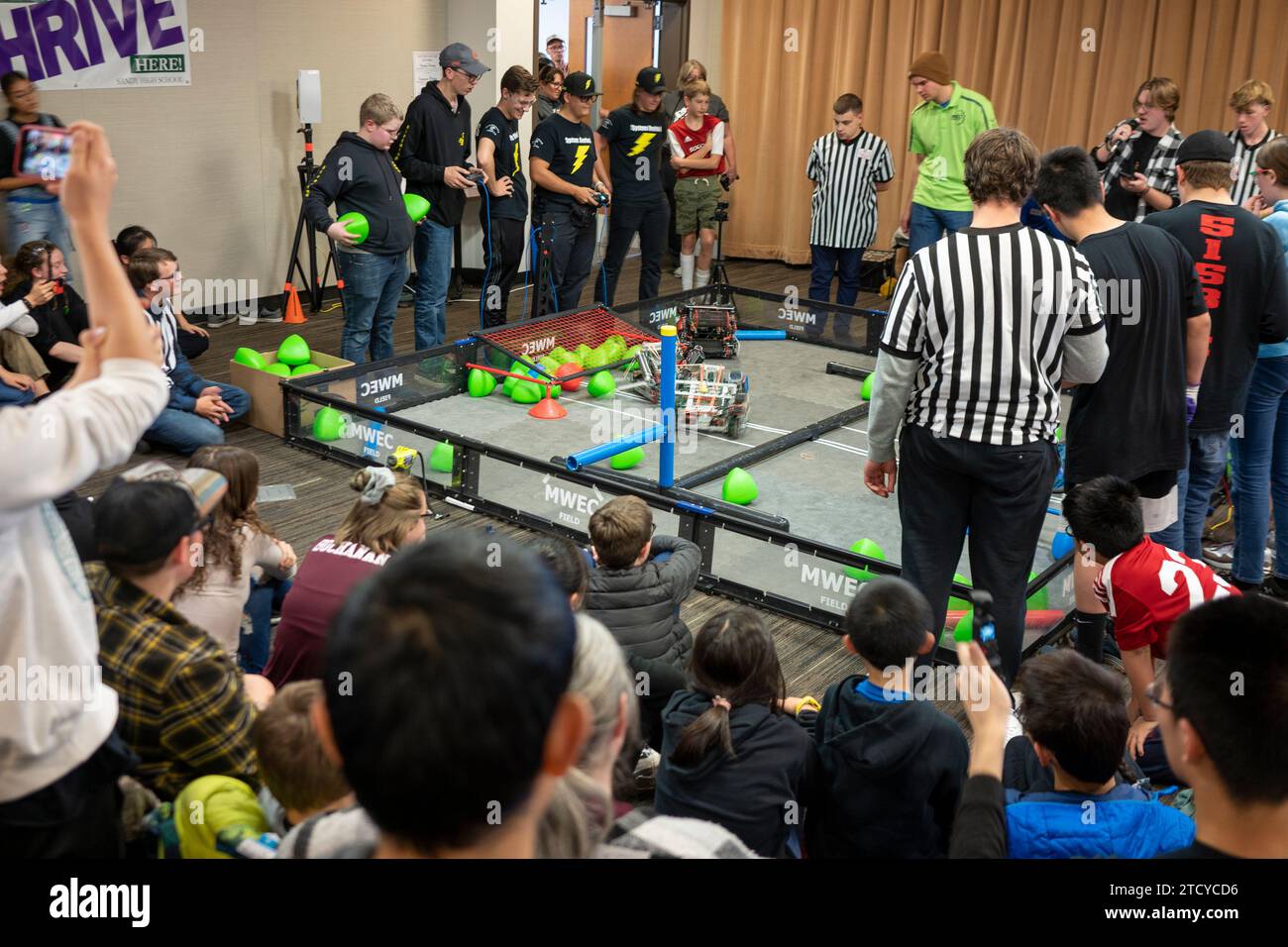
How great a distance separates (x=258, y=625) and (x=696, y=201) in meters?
5.40

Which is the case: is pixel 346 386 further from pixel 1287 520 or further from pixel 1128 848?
pixel 1128 848

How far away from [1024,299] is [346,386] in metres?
3.56

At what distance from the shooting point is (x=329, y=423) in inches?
217

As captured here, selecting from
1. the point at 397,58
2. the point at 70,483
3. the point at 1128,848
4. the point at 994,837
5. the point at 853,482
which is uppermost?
the point at 397,58

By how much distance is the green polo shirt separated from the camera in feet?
23.1

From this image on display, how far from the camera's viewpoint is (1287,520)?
4363 millimetres

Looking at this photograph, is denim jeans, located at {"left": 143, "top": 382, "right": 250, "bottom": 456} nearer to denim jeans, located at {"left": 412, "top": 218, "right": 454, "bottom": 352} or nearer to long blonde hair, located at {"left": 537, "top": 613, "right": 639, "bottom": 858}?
denim jeans, located at {"left": 412, "top": 218, "right": 454, "bottom": 352}

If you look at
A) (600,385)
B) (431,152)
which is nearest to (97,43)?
(431,152)

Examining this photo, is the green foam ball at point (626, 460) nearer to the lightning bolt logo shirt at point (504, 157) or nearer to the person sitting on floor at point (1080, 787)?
the lightning bolt logo shirt at point (504, 157)

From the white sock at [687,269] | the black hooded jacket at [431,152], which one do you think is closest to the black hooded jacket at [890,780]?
the black hooded jacket at [431,152]

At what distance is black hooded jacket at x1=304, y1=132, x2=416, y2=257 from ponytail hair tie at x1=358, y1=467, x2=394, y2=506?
2971 mm

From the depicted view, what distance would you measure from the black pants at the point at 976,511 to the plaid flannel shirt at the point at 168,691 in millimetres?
1830

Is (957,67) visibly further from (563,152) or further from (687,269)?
(563,152)

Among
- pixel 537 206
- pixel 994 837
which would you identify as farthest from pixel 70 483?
pixel 537 206
